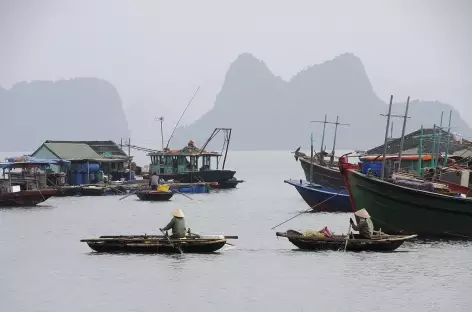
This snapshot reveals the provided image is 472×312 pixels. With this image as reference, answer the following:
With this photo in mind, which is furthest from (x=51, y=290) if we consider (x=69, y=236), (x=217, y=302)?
(x=69, y=236)

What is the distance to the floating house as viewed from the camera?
81.6 metres

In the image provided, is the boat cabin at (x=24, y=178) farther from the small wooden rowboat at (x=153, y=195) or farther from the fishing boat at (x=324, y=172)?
the fishing boat at (x=324, y=172)

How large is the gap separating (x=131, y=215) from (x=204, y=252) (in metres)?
26.7

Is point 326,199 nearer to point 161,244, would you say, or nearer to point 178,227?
point 178,227

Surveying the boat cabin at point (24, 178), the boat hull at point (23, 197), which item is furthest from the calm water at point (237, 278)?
Answer: the boat cabin at point (24, 178)

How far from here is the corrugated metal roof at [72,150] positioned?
83875 millimetres

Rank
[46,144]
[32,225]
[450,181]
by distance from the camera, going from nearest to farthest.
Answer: [450,181] < [32,225] < [46,144]

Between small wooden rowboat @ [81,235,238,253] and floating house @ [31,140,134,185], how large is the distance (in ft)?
137

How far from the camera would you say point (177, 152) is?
8612cm

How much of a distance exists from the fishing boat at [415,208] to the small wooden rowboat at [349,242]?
17.3 ft

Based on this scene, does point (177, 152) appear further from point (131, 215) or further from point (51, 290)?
point (51, 290)

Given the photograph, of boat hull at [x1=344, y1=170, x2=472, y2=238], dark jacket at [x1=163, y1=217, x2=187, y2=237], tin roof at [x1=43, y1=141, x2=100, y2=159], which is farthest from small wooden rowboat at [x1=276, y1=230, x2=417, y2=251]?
tin roof at [x1=43, y1=141, x2=100, y2=159]

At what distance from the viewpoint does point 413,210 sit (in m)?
44.2

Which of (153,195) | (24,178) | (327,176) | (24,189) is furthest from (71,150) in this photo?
(327,176)
